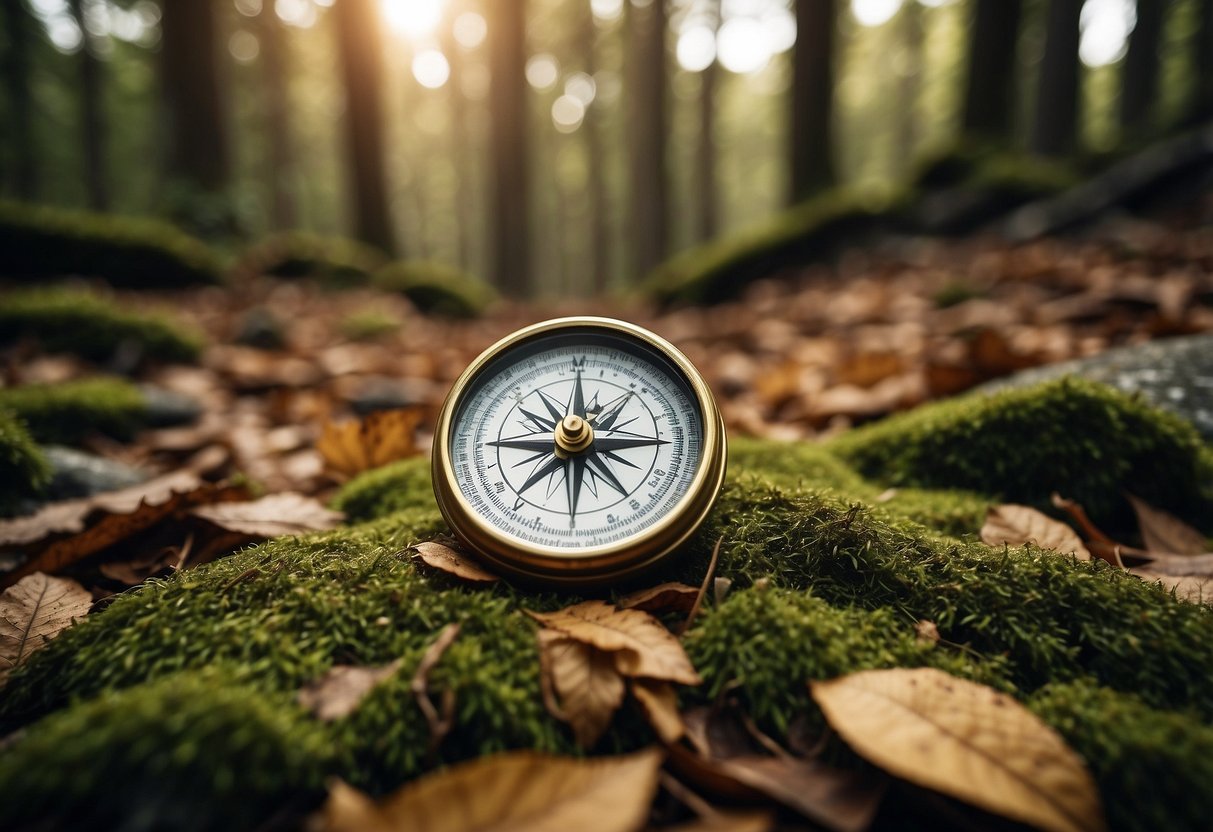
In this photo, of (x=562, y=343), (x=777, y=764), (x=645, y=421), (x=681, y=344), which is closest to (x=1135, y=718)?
(x=777, y=764)

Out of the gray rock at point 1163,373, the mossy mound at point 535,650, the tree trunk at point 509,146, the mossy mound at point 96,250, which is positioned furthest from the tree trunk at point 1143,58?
the mossy mound at point 96,250

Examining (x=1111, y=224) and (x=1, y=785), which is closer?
(x=1, y=785)

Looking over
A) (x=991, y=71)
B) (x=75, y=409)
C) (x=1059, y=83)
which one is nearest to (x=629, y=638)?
(x=75, y=409)

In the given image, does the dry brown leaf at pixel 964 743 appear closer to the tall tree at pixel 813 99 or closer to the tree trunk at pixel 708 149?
the tall tree at pixel 813 99

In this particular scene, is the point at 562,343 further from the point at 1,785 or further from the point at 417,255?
the point at 417,255

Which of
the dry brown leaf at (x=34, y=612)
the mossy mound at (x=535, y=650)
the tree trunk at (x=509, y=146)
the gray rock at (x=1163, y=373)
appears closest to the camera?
the mossy mound at (x=535, y=650)

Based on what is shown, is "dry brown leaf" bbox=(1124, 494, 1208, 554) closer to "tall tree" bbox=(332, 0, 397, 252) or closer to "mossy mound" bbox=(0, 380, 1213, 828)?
"mossy mound" bbox=(0, 380, 1213, 828)

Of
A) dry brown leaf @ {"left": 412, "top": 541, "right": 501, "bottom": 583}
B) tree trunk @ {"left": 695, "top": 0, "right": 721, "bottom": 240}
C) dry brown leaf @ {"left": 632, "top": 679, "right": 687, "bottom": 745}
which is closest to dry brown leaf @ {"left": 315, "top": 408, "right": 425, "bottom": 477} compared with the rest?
dry brown leaf @ {"left": 412, "top": 541, "right": 501, "bottom": 583}
